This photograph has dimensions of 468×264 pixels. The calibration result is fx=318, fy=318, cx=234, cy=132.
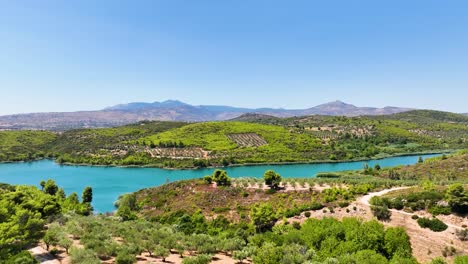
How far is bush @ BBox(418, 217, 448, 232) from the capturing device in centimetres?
3791

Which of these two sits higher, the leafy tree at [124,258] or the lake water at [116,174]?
the leafy tree at [124,258]

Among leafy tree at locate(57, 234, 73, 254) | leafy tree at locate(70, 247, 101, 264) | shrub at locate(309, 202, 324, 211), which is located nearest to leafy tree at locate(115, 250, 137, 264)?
leafy tree at locate(70, 247, 101, 264)

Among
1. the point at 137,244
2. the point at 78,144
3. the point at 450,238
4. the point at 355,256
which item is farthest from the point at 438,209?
the point at 78,144

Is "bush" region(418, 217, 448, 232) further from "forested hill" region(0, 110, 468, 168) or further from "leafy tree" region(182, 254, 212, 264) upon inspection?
"forested hill" region(0, 110, 468, 168)

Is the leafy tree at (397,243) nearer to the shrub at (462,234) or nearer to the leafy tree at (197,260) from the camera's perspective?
the shrub at (462,234)

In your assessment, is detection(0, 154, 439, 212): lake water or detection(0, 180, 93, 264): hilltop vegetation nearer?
detection(0, 180, 93, 264): hilltop vegetation

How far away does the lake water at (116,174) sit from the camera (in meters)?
107

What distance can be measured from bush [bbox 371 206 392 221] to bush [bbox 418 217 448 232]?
371 cm

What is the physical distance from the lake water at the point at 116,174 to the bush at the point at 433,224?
7265cm

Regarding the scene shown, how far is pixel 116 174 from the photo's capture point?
424ft

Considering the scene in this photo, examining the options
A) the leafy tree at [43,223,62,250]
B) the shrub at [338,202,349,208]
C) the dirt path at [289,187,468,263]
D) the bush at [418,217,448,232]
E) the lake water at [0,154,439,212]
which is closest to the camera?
the leafy tree at [43,223,62,250]

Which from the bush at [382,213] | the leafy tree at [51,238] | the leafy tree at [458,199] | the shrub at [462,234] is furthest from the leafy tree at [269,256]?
the leafy tree at [458,199]

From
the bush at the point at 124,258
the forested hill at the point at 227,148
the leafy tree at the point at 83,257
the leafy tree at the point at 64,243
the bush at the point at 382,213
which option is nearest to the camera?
the leafy tree at the point at 83,257

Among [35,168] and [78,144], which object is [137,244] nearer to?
[35,168]
